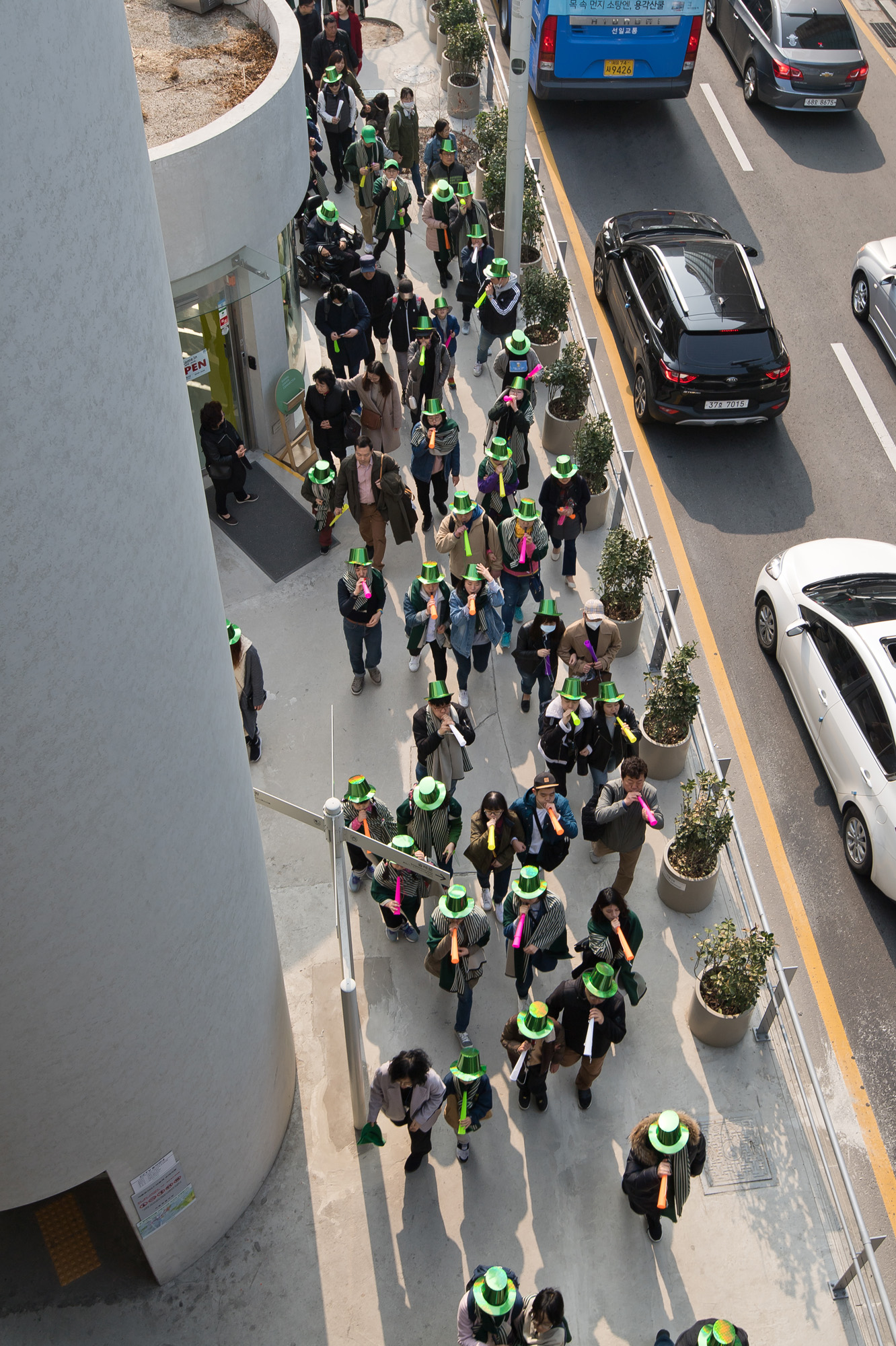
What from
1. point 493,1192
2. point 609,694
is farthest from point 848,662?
point 493,1192

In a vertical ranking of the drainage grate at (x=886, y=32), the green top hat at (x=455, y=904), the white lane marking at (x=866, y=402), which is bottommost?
the white lane marking at (x=866, y=402)

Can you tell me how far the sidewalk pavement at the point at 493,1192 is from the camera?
7016 millimetres

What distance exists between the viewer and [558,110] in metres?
18.2

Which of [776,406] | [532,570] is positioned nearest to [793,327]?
[776,406]

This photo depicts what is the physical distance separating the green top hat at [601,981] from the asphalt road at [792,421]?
2.49m

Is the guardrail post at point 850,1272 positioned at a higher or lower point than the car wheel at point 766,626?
lower

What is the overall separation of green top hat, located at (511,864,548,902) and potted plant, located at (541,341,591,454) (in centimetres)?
616

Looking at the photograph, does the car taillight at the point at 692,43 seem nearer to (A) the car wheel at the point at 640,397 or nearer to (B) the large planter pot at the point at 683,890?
(A) the car wheel at the point at 640,397

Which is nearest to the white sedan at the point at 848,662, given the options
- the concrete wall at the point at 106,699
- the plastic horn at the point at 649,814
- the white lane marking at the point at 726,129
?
the plastic horn at the point at 649,814

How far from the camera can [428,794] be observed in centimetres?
794

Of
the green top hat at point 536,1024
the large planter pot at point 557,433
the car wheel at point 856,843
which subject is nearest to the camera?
the green top hat at point 536,1024

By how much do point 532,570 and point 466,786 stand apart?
1892mm

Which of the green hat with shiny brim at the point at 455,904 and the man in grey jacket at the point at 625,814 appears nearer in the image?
the green hat with shiny brim at the point at 455,904

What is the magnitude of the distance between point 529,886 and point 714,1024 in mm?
1722
